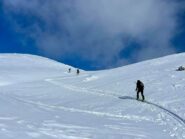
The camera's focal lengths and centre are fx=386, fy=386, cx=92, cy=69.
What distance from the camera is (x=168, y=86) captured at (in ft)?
126

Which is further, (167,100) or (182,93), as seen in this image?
(182,93)

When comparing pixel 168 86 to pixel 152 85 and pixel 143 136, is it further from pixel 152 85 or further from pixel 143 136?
pixel 143 136

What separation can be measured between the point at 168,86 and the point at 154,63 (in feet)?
87.7

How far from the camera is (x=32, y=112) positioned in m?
18.4

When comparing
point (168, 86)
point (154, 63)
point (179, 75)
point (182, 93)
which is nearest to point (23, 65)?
point (154, 63)

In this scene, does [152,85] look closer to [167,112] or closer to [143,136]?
[167,112]

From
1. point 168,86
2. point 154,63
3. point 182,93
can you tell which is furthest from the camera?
point 154,63

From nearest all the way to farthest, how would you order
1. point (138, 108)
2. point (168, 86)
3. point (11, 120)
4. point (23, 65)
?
1. point (11, 120)
2. point (138, 108)
3. point (168, 86)
4. point (23, 65)

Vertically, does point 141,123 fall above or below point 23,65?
below

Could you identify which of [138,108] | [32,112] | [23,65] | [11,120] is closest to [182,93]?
[138,108]

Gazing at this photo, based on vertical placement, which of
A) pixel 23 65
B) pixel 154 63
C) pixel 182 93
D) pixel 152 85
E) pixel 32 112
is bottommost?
pixel 32 112

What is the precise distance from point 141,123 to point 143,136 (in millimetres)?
4078

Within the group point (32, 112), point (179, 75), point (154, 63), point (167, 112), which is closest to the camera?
point (32, 112)

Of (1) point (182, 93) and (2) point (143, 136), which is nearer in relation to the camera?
(2) point (143, 136)
